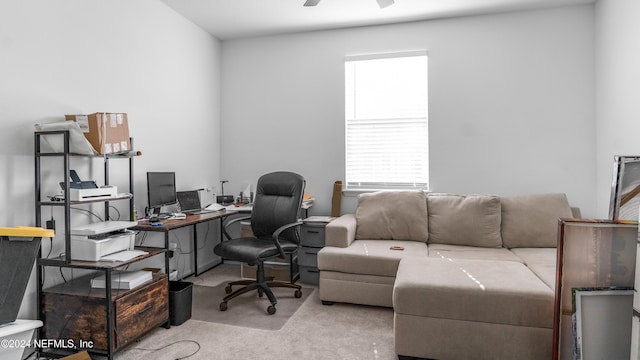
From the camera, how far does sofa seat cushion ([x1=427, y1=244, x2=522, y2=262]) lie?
10.1 feet

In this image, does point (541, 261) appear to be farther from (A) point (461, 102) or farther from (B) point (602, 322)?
(A) point (461, 102)

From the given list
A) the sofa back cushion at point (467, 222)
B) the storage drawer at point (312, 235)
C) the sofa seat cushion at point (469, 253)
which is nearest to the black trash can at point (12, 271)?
the storage drawer at point (312, 235)

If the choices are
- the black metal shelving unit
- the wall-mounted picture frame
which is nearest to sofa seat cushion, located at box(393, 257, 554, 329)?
the wall-mounted picture frame

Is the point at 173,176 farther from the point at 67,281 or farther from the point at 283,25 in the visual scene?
the point at 283,25

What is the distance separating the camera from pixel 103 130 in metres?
2.51

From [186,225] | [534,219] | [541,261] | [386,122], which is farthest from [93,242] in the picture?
[534,219]

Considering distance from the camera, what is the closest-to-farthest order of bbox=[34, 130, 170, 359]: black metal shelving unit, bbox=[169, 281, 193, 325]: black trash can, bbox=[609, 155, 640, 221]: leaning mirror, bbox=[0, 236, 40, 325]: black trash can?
bbox=[0, 236, 40, 325]: black trash can
bbox=[609, 155, 640, 221]: leaning mirror
bbox=[34, 130, 170, 359]: black metal shelving unit
bbox=[169, 281, 193, 325]: black trash can

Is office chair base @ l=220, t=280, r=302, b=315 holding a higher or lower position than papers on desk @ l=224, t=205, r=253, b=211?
lower

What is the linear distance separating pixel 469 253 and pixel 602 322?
1434mm

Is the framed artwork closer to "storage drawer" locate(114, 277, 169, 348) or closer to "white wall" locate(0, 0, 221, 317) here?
"storage drawer" locate(114, 277, 169, 348)

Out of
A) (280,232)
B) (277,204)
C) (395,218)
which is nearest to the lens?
(280,232)

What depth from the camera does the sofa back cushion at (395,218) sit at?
3596mm

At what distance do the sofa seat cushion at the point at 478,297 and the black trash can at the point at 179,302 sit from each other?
164 centimetres

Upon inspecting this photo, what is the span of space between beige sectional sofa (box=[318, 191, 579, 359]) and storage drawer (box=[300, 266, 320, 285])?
0.56 meters
